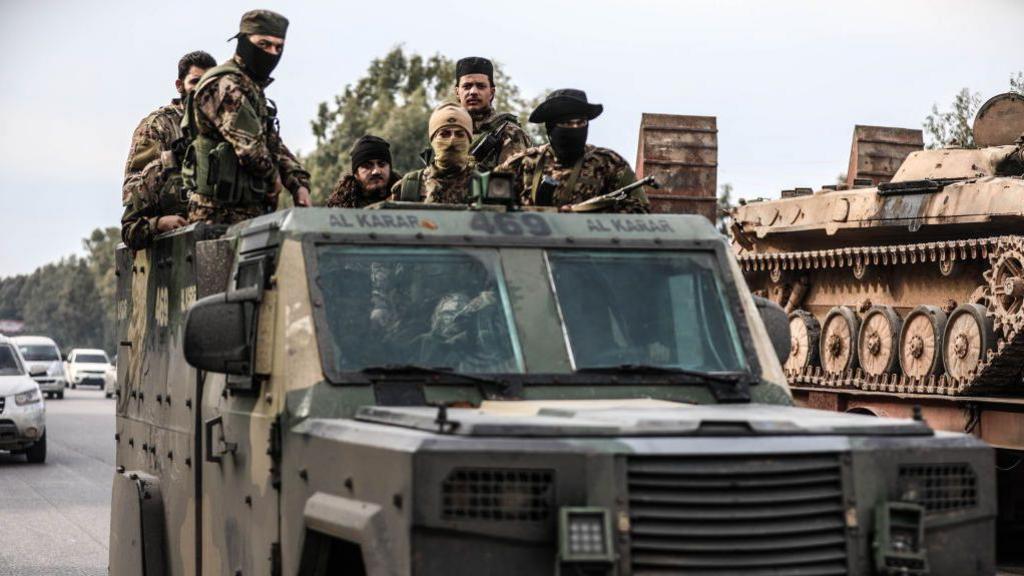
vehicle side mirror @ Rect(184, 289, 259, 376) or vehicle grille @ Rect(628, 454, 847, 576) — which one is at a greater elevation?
vehicle side mirror @ Rect(184, 289, 259, 376)

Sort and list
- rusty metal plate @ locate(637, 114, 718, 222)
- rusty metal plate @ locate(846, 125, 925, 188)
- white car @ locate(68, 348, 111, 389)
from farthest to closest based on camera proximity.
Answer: white car @ locate(68, 348, 111, 389), rusty metal plate @ locate(846, 125, 925, 188), rusty metal plate @ locate(637, 114, 718, 222)

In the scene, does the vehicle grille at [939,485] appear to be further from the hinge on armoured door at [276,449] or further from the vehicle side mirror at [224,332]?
→ the vehicle side mirror at [224,332]

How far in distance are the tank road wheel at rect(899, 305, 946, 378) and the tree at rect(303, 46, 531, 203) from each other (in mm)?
39513

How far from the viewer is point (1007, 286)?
15.8 meters

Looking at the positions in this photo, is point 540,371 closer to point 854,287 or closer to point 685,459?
point 685,459

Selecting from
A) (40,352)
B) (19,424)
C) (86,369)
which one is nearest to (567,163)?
(19,424)

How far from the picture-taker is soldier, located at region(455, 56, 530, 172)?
31.5 feet

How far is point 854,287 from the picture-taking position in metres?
19.8

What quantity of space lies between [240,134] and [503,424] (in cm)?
288

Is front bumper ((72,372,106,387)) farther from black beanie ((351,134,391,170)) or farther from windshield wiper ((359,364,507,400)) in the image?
windshield wiper ((359,364,507,400))

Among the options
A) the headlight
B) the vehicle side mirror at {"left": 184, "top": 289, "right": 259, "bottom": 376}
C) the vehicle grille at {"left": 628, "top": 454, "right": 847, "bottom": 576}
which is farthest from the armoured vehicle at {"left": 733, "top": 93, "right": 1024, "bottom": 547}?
the vehicle grille at {"left": 628, "top": 454, "right": 847, "bottom": 576}

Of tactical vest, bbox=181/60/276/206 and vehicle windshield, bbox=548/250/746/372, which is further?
tactical vest, bbox=181/60/276/206

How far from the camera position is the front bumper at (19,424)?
21188mm

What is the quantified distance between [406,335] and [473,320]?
10.0 inches
